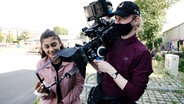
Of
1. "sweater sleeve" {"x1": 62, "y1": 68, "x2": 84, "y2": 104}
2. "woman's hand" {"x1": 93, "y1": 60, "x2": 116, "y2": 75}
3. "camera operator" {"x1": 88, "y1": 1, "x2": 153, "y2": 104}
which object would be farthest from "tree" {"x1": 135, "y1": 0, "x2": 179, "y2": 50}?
"woman's hand" {"x1": 93, "y1": 60, "x2": 116, "y2": 75}

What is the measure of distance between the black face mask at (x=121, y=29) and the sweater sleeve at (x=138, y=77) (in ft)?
0.70

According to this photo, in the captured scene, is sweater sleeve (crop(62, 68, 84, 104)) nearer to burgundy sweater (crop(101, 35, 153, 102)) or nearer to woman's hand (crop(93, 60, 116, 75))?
burgundy sweater (crop(101, 35, 153, 102))

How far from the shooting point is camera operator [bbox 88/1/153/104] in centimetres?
158

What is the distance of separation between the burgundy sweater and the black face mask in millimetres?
68

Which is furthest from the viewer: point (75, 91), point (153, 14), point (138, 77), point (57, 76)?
point (153, 14)

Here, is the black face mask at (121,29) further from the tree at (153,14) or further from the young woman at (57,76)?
the tree at (153,14)

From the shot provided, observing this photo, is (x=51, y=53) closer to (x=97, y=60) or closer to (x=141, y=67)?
(x=97, y=60)

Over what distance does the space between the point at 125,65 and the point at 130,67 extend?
0.13 feet

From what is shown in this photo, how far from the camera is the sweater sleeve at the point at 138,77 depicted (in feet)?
5.15

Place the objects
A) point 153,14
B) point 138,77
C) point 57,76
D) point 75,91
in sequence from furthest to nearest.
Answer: point 153,14
point 75,91
point 57,76
point 138,77

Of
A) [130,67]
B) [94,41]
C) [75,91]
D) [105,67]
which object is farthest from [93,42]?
[75,91]

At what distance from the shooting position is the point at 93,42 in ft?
5.34

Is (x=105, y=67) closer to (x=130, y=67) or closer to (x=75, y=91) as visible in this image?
(x=130, y=67)

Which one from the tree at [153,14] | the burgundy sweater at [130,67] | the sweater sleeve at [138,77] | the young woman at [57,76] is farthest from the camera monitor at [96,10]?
the tree at [153,14]
